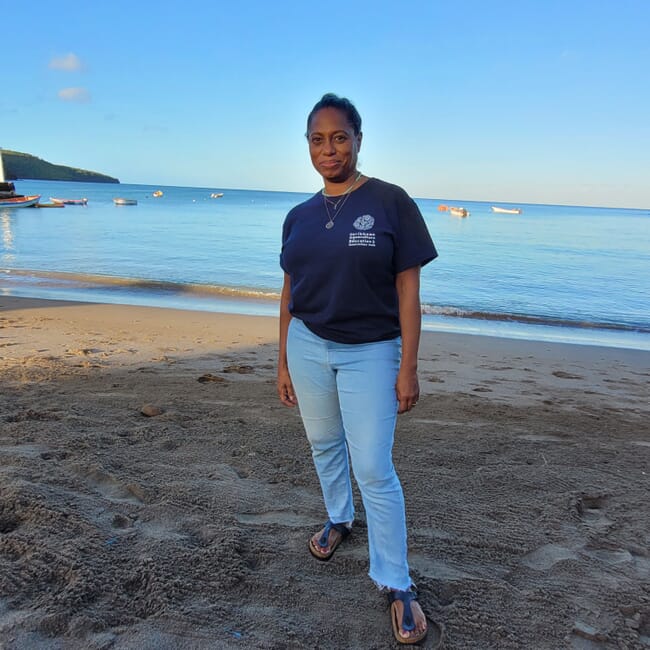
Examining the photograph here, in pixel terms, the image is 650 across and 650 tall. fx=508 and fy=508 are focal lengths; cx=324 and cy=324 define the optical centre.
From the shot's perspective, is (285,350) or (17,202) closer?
(285,350)

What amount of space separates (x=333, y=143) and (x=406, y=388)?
1.00 metres

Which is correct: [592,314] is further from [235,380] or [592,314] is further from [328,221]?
[328,221]

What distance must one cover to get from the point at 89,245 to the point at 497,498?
22.9 m

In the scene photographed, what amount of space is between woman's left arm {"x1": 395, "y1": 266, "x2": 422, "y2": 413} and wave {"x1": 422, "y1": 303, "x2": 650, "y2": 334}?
9808mm

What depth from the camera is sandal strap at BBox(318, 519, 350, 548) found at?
2.41m

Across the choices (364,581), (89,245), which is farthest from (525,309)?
(89,245)

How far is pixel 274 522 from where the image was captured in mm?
2666

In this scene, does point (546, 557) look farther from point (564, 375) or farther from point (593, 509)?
point (564, 375)

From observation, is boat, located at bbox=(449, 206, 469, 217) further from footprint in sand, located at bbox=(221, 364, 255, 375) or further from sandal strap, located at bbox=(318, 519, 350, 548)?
sandal strap, located at bbox=(318, 519, 350, 548)

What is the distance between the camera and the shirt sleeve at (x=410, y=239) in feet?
6.21

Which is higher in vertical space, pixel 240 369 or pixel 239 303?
pixel 240 369

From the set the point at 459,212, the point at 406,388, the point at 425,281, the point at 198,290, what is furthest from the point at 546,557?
the point at 459,212

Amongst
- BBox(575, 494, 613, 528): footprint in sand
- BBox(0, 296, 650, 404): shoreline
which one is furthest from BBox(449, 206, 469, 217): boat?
BBox(575, 494, 613, 528): footprint in sand

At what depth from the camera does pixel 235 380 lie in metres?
5.45
